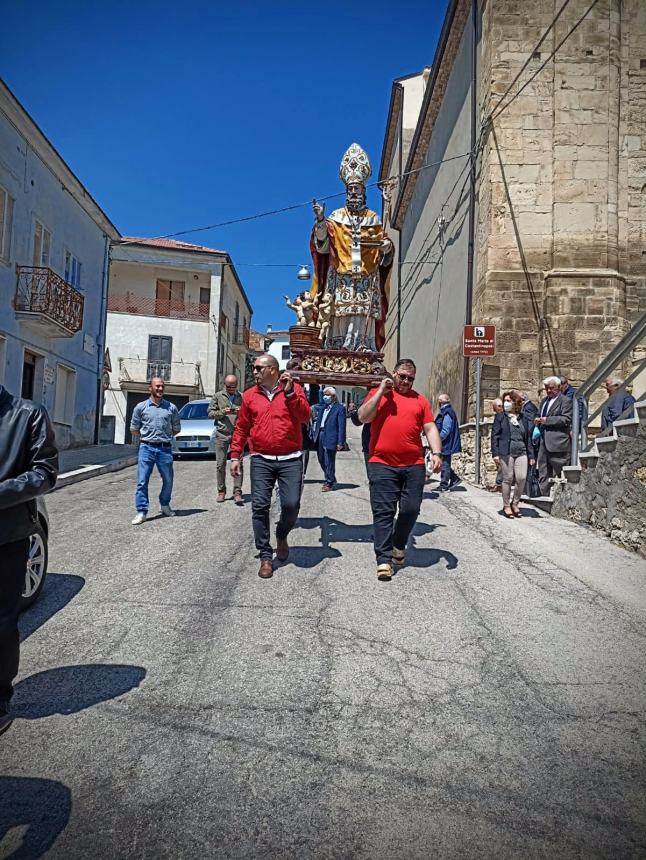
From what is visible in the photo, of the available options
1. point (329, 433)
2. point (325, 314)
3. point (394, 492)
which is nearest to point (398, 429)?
point (394, 492)

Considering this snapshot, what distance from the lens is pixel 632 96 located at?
14320 millimetres

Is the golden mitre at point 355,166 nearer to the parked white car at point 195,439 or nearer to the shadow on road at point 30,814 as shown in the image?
the shadow on road at point 30,814

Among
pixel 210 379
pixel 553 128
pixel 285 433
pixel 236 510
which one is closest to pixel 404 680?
pixel 285 433

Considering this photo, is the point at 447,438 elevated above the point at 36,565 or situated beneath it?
elevated above

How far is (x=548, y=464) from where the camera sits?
10125 mm

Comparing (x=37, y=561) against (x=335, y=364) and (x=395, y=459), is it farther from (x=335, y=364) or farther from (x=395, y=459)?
(x=335, y=364)

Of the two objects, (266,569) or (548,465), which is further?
(548,465)

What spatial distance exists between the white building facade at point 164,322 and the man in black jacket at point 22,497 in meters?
33.1

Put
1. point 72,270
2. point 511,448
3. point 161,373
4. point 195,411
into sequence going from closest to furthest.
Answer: point 511,448, point 195,411, point 72,270, point 161,373

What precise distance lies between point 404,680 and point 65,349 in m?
18.9

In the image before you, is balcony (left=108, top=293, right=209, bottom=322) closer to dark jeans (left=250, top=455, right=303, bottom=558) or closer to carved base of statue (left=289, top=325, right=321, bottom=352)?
Answer: carved base of statue (left=289, top=325, right=321, bottom=352)

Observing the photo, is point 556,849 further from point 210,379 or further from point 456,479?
point 210,379

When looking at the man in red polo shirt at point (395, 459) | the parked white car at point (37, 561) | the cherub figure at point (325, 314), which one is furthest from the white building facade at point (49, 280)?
the man in red polo shirt at point (395, 459)

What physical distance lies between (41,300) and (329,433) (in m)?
9.86
